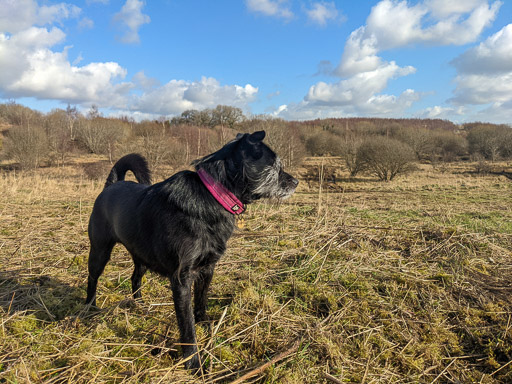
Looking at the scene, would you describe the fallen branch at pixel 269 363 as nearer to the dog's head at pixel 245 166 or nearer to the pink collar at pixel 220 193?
the pink collar at pixel 220 193

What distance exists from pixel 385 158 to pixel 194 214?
2495 cm

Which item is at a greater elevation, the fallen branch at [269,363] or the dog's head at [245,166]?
the dog's head at [245,166]

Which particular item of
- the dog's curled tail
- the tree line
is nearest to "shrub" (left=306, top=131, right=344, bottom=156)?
the tree line

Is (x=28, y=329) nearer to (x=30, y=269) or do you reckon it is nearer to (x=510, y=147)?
(x=30, y=269)

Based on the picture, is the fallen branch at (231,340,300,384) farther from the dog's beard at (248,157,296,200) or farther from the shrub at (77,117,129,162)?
the shrub at (77,117,129,162)

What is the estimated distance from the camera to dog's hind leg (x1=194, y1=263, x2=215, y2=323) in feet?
10.7

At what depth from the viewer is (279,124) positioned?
2712cm

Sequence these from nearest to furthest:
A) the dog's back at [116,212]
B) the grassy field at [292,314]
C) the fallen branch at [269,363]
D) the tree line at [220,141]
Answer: the fallen branch at [269,363] < the grassy field at [292,314] < the dog's back at [116,212] < the tree line at [220,141]

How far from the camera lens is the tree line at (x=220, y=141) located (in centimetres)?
2448

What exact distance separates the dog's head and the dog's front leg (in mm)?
981

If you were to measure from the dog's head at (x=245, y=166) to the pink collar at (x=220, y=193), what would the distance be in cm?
6

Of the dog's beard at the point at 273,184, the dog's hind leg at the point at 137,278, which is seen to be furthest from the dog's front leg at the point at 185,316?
the dog's hind leg at the point at 137,278

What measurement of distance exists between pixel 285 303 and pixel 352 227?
3.05 m

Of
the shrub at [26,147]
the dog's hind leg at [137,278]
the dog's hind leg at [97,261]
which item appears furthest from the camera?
the shrub at [26,147]
